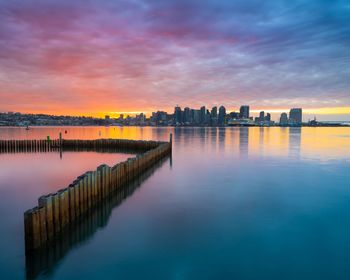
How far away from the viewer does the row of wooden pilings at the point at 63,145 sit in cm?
4169

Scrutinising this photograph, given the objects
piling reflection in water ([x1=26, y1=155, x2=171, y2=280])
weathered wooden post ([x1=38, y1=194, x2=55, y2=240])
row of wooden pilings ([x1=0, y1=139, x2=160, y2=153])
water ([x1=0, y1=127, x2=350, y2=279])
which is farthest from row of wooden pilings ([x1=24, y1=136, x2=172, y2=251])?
row of wooden pilings ([x1=0, y1=139, x2=160, y2=153])

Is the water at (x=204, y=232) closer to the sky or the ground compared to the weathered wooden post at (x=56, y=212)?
closer to the ground

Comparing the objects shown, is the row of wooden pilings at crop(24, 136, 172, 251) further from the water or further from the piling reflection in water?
the water

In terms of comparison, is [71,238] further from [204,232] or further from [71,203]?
[204,232]

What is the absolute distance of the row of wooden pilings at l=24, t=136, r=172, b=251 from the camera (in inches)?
340

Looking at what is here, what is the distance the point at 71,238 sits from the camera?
10086 mm

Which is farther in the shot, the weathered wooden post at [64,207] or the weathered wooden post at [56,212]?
the weathered wooden post at [64,207]

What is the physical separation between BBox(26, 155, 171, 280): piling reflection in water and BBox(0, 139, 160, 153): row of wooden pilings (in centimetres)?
2599

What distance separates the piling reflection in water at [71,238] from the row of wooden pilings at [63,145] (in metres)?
26.0

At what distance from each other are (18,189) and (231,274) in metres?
14.8

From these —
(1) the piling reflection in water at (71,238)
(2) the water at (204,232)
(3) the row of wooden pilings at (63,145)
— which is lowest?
(2) the water at (204,232)

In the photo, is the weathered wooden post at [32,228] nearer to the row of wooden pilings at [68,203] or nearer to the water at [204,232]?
the row of wooden pilings at [68,203]


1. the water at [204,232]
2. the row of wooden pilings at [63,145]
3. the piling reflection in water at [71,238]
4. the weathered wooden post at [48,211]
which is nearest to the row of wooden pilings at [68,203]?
the weathered wooden post at [48,211]

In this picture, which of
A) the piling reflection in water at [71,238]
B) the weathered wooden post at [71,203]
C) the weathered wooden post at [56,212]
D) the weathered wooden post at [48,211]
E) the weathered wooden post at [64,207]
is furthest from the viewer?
the weathered wooden post at [71,203]
